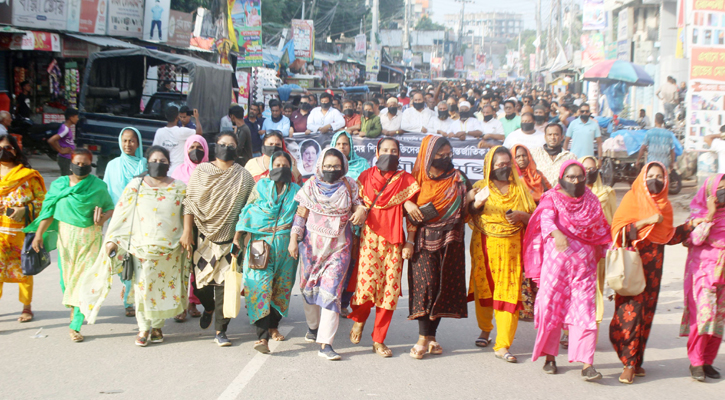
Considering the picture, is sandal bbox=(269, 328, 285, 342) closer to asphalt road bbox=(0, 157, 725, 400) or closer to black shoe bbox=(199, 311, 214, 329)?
asphalt road bbox=(0, 157, 725, 400)

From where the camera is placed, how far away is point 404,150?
11.5m

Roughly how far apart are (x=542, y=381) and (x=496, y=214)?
1.20 meters

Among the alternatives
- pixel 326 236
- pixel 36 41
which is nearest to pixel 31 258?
pixel 326 236

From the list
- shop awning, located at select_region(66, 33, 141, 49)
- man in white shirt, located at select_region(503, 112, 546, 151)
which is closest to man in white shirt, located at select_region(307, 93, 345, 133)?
man in white shirt, located at select_region(503, 112, 546, 151)

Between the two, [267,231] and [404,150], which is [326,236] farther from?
[404,150]

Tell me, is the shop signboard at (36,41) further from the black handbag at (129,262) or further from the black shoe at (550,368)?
the black shoe at (550,368)

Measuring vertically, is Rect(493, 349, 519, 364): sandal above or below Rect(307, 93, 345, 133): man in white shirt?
below

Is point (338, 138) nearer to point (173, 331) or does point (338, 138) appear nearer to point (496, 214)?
point (496, 214)

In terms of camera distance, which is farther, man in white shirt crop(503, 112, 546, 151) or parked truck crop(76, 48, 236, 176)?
parked truck crop(76, 48, 236, 176)

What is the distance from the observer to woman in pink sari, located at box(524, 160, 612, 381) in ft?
15.3

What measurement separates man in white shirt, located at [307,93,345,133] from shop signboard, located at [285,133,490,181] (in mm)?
250

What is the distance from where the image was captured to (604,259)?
506cm

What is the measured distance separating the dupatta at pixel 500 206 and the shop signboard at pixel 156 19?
15.7 m

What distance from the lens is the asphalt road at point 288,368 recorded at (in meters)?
4.37
